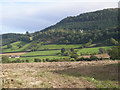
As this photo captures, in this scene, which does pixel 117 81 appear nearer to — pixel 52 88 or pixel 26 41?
pixel 52 88

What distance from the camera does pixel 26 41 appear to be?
186 metres

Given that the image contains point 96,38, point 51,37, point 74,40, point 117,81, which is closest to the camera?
point 117,81

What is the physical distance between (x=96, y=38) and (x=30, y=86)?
415ft

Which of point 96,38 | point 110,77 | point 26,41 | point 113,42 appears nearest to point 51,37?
point 26,41

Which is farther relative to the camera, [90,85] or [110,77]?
[110,77]

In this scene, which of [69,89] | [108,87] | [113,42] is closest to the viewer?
[69,89]

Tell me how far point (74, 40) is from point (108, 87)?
131m

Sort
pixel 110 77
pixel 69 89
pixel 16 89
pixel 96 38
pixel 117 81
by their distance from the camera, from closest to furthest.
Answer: pixel 16 89
pixel 69 89
pixel 117 81
pixel 110 77
pixel 96 38

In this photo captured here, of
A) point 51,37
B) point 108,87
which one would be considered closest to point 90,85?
point 108,87

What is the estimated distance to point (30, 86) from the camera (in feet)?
33.7

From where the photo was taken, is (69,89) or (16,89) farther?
(69,89)

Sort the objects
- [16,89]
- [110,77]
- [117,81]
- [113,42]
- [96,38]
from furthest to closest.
→ [96,38]
[113,42]
[110,77]
[117,81]
[16,89]

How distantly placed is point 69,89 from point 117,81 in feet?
17.4

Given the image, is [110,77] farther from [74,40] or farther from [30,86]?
[74,40]
